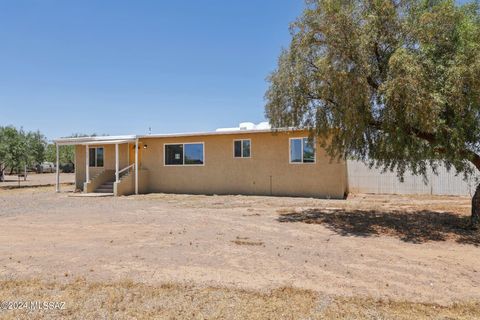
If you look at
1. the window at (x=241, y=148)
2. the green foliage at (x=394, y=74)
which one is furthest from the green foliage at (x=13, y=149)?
the green foliage at (x=394, y=74)

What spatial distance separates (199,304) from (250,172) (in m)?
13.3

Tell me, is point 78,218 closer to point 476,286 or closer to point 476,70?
point 476,286

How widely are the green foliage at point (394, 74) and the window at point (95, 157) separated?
14.5 metres

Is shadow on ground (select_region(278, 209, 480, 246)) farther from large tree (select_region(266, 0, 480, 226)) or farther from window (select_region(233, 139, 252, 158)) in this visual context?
window (select_region(233, 139, 252, 158))

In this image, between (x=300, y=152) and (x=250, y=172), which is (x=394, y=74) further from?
(x=250, y=172)

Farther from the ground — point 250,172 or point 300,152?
point 300,152

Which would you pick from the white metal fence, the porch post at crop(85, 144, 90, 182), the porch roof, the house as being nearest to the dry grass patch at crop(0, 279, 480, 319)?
the house

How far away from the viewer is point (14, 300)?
421 centimetres

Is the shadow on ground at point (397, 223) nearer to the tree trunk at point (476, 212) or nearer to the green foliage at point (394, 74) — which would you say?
the tree trunk at point (476, 212)

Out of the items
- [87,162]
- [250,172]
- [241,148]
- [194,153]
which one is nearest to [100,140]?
[87,162]

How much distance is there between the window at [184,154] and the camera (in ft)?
61.0

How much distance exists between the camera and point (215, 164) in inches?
711

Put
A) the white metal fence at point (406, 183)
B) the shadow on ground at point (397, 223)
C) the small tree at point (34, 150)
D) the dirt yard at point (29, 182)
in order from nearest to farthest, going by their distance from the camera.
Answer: the shadow on ground at point (397, 223) → the white metal fence at point (406, 183) → the dirt yard at point (29, 182) → the small tree at point (34, 150)

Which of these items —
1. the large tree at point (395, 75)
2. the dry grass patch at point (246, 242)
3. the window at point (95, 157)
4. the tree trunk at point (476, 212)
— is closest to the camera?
the dry grass patch at point (246, 242)
